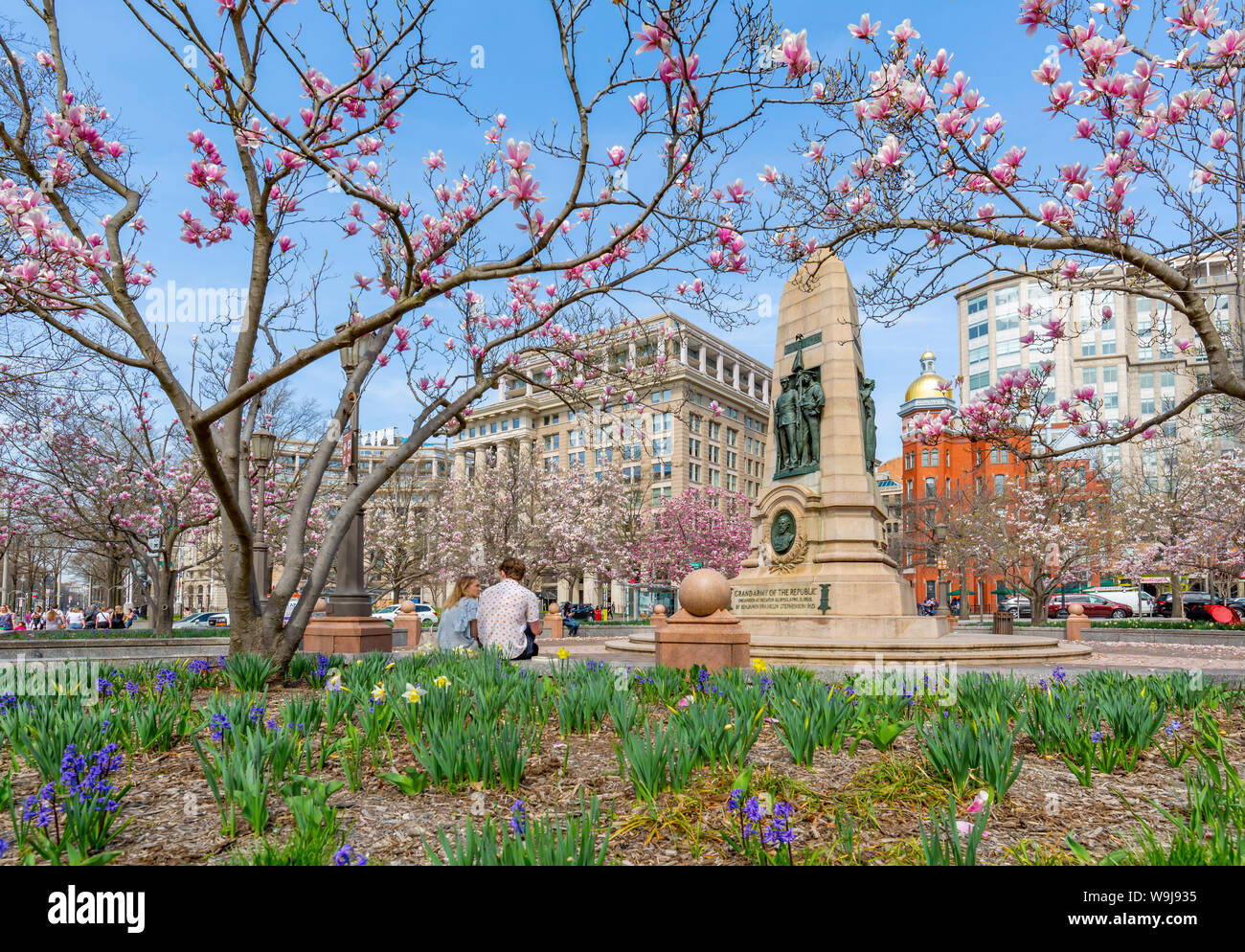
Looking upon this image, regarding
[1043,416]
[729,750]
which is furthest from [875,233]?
[729,750]

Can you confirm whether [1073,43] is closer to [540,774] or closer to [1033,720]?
[1033,720]

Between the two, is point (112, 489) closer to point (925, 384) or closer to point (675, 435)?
point (675, 435)

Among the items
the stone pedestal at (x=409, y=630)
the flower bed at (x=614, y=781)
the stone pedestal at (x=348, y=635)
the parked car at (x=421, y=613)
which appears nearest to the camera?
the flower bed at (x=614, y=781)

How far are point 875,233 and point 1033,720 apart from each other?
4.45m

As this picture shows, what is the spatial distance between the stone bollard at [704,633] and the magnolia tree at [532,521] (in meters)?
30.8

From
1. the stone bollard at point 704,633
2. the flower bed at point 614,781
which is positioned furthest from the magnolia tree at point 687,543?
the flower bed at point 614,781

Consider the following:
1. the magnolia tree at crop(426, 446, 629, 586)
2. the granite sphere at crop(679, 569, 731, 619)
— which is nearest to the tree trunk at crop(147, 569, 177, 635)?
the granite sphere at crop(679, 569, 731, 619)

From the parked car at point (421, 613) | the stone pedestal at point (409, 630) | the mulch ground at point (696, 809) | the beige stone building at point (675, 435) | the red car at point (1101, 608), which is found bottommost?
the red car at point (1101, 608)

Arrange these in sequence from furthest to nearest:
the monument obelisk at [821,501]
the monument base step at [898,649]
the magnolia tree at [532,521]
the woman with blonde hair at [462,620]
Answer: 1. the magnolia tree at [532,521]
2. the monument obelisk at [821,501]
3. the monument base step at [898,649]
4. the woman with blonde hair at [462,620]

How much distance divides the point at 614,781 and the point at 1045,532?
112 ft

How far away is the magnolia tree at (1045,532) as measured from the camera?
33.7 metres

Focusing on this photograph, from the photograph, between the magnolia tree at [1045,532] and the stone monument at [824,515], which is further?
the magnolia tree at [1045,532]

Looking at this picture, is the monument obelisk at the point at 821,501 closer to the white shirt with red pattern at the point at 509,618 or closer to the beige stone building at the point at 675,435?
the white shirt with red pattern at the point at 509,618
